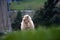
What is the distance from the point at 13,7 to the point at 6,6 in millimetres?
232

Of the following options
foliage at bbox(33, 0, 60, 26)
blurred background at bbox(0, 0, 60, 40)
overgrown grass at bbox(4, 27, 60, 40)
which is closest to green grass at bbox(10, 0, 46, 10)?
blurred background at bbox(0, 0, 60, 40)

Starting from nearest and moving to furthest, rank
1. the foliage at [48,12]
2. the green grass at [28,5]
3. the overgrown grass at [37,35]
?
the overgrown grass at [37,35], the green grass at [28,5], the foliage at [48,12]

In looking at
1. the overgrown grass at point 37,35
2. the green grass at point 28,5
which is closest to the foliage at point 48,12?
the green grass at point 28,5

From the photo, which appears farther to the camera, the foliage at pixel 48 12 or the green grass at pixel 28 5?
the foliage at pixel 48 12

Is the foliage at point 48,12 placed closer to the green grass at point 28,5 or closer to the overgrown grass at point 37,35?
the green grass at point 28,5

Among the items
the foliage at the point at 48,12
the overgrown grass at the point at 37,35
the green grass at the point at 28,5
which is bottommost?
the foliage at the point at 48,12

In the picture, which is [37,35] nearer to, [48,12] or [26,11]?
[26,11]

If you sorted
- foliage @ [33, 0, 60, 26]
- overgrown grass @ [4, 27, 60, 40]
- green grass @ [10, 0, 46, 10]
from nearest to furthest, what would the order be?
1. overgrown grass @ [4, 27, 60, 40]
2. green grass @ [10, 0, 46, 10]
3. foliage @ [33, 0, 60, 26]

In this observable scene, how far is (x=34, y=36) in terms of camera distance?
126 centimetres

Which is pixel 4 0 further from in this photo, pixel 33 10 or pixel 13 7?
pixel 33 10

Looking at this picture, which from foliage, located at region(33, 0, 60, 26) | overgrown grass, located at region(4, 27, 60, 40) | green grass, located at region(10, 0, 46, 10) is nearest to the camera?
overgrown grass, located at region(4, 27, 60, 40)

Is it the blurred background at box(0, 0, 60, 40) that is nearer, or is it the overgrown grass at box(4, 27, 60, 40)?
the overgrown grass at box(4, 27, 60, 40)

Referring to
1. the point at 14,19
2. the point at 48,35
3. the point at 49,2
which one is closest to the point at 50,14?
the point at 49,2

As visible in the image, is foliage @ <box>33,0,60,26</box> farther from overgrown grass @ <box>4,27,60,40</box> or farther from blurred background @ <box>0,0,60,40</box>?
overgrown grass @ <box>4,27,60,40</box>
